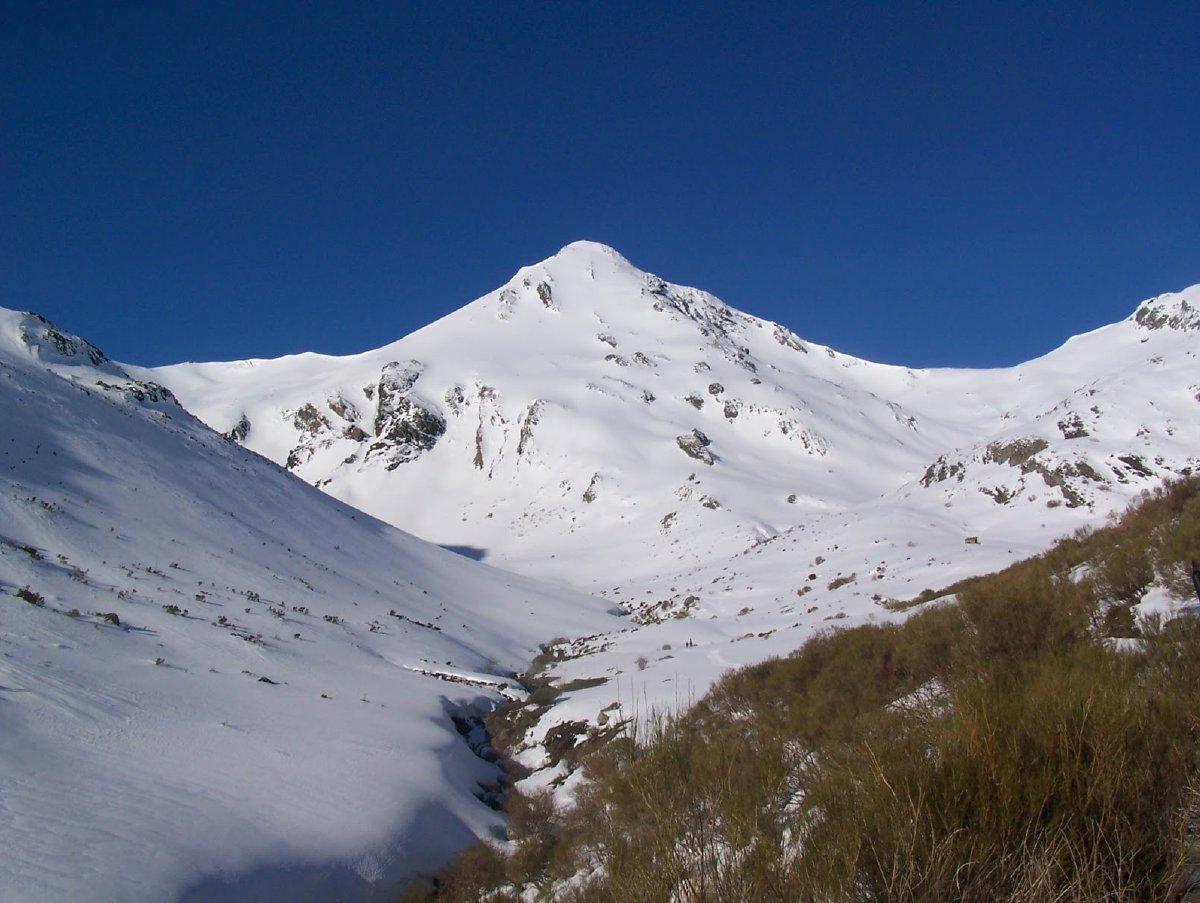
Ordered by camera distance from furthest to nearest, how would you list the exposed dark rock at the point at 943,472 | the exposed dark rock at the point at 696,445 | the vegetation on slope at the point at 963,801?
the exposed dark rock at the point at 696,445 → the exposed dark rock at the point at 943,472 → the vegetation on slope at the point at 963,801

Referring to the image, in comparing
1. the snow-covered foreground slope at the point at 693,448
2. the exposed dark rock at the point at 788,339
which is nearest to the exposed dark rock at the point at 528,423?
the snow-covered foreground slope at the point at 693,448

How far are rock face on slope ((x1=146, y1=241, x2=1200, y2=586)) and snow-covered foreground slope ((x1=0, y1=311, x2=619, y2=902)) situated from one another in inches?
832

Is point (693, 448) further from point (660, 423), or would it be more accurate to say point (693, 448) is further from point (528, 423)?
point (528, 423)

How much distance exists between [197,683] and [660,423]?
244ft

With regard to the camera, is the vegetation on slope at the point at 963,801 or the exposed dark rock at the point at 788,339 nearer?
the vegetation on slope at the point at 963,801

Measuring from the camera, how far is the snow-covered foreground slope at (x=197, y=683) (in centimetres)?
654

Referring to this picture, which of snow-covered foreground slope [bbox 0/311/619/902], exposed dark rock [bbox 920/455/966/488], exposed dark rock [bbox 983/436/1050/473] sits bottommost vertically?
snow-covered foreground slope [bbox 0/311/619/902]

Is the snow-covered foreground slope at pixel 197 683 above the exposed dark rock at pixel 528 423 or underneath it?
underneath

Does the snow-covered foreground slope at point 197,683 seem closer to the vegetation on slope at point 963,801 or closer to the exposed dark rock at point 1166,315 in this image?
the vegetation on slope at point 963,801

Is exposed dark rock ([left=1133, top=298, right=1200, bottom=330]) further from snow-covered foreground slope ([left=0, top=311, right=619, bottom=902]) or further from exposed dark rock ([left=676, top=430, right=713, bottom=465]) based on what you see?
snow-covered foreground slope ([left=0, top=311, right=619, bottom=902])

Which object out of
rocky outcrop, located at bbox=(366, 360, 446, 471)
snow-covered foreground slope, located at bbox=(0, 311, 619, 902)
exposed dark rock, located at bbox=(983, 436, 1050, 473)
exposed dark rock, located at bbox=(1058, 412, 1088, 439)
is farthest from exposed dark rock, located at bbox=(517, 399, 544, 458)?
exposed dark rock, located at bbox=(1058, 412, 1088, 439)

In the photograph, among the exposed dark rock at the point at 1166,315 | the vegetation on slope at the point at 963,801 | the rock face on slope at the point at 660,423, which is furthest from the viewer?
the exposed dark rock at the point at 1166,315

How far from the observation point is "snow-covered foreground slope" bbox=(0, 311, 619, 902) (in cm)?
654

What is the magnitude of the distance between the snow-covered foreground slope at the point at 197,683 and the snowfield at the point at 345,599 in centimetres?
5
